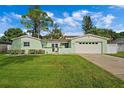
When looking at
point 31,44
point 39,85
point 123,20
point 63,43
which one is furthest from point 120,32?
point 39,85

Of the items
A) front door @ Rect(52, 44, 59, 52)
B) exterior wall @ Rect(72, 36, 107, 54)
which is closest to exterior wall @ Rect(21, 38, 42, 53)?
front door @ Rect(52, 44, 59, 52)

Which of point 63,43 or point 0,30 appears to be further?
point 0,30

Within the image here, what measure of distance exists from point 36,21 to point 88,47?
1341 centimetres

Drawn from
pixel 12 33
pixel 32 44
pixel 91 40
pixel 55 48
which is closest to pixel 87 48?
pixel 91 40

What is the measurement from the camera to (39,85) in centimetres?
779

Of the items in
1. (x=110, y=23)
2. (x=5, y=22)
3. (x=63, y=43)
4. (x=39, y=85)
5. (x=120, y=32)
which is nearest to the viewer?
(x=39, y=85)

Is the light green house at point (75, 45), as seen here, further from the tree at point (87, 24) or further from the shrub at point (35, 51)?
the tree at point (87, 24)

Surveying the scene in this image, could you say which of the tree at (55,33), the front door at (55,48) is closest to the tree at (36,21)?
the tree at (55,33)

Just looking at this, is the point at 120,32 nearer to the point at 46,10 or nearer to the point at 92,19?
the point at 92,19

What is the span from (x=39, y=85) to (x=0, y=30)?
42305mm

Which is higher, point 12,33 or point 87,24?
point 87,24

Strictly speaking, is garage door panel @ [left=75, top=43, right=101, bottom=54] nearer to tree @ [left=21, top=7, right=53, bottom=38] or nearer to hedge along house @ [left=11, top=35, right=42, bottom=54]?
hedge along house @ [left=11, top=35, right=42, bottom=54]

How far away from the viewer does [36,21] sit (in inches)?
1677

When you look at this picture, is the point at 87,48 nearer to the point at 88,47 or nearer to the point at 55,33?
the point at 88,47
